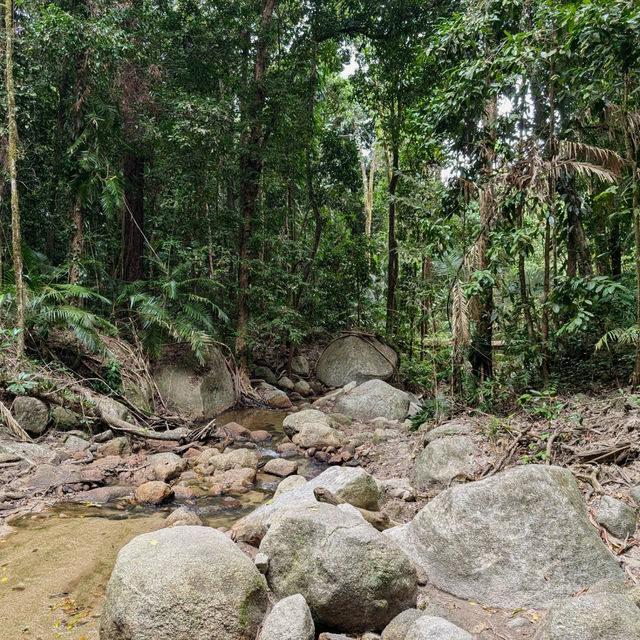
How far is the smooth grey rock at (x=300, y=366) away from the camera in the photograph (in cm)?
1303

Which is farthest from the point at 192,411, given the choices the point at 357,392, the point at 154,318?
the point at 357,392

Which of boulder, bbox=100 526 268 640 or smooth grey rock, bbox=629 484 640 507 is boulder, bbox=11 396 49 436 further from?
smooth grey rock, bbox=629 484 640 507

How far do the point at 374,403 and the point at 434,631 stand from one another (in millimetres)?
6932

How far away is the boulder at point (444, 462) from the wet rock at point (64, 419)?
190 inches

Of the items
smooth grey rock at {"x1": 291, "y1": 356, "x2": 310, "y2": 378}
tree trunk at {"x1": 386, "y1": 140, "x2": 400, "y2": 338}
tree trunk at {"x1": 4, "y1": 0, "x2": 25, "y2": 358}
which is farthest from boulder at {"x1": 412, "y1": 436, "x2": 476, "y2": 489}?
tree trunk at {"x1": 386, "y1": 140, "x2": 400, "y2": 338}

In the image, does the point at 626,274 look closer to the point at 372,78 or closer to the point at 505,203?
the point at 505,203

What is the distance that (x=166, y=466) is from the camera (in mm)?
6281

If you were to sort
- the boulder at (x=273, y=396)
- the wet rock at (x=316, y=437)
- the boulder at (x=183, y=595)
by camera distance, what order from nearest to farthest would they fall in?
the boulder at (x=183, y=595)
the wet rock at (x=316, y=437)
the boulder at (x=273, y=396)

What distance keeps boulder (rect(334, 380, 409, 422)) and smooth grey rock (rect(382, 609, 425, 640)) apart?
247 inches

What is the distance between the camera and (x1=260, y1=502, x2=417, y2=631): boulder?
311 cm

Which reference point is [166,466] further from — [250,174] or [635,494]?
[250,174]

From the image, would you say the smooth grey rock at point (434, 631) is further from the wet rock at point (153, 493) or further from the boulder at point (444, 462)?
the wet rock at point (153, 493)

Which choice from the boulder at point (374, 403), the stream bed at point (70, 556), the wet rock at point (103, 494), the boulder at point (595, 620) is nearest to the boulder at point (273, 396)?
the boulder at point (374, 403)

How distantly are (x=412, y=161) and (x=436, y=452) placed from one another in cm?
1110
